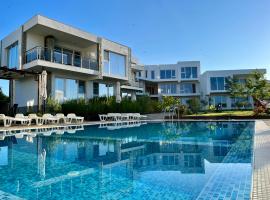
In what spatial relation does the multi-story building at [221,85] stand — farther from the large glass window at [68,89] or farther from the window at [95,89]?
the large glass window at [68,89]

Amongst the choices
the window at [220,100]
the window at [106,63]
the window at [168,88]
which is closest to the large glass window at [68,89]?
the window at [106,63]

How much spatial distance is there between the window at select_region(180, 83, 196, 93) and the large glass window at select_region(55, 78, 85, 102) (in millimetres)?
25597

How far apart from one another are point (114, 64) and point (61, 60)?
6.82 metres

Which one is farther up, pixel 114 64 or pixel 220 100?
pixel 114 64

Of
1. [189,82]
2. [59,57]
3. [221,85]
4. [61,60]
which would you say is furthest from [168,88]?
[59,57]

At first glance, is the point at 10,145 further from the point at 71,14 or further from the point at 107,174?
the point at 71,14

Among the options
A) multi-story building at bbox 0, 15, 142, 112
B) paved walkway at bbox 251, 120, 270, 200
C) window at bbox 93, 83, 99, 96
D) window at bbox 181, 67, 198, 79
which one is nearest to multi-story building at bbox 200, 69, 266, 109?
window at bbox 181, 67, 198, 79

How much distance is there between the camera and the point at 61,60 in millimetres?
19766

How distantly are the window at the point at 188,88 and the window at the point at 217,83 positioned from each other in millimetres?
3268

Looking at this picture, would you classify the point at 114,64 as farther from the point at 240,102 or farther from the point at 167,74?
the point at 240,102

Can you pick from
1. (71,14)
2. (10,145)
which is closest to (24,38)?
(71,14)

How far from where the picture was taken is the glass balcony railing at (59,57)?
18.2 meters

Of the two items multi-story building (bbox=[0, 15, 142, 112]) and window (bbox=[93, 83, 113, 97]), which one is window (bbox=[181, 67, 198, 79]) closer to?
multi-story building (bbox=[0, 15, 142, 112])

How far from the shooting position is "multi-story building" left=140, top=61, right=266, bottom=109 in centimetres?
4309
